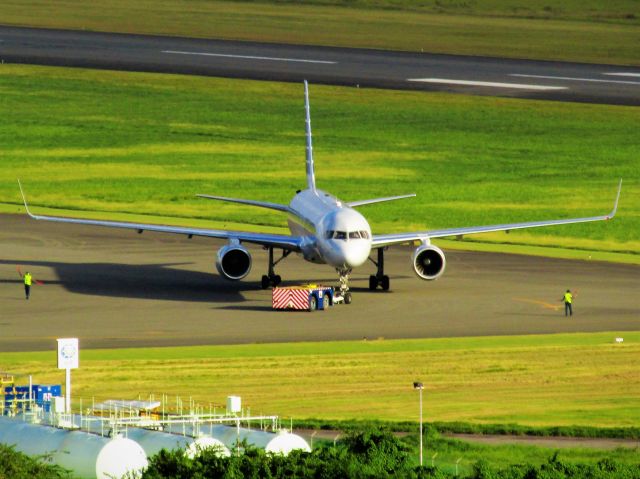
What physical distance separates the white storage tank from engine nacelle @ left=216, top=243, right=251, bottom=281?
3536cm

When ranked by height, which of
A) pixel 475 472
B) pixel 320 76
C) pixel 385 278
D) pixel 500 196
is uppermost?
pixel 320 76

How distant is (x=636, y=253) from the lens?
10938 centimetres

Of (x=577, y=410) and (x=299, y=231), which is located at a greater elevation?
(x=299, y=231)

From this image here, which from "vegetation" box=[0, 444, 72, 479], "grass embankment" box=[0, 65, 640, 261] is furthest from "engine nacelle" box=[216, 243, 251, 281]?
"vegetation" box=[0, 444, 72, 479]

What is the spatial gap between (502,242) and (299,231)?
2410 cm

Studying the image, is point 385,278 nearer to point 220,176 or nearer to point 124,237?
point 124,237

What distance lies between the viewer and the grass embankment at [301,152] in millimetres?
124125

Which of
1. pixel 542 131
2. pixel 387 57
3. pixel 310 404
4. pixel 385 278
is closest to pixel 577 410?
pixel 310 404

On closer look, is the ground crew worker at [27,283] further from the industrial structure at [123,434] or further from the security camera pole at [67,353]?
the security camera pole at [67,353]

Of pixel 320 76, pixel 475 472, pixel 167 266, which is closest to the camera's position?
pixel 475 472

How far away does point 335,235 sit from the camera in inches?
3366

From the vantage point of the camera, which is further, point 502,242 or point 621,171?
point 621,171

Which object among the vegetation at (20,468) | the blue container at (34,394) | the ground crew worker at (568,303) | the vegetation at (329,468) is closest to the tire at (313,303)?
the ground crew worker at (568,303)

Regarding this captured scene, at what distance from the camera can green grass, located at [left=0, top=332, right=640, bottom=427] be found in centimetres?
6569
